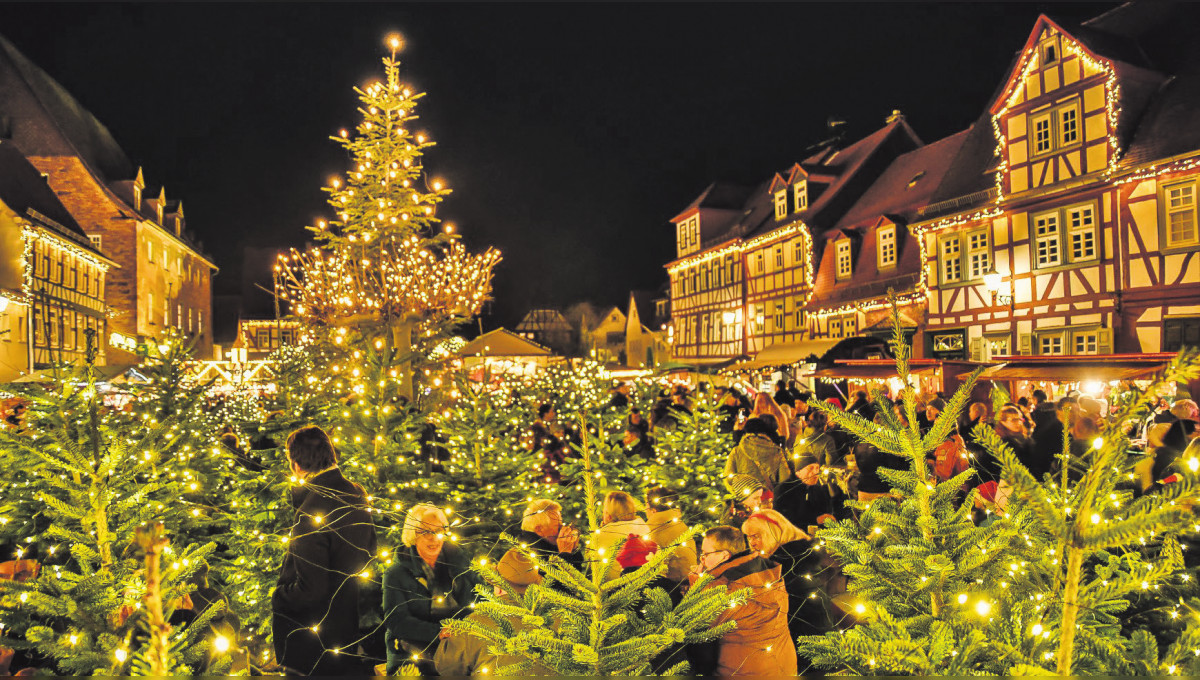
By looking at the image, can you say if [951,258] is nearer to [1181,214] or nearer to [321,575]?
[1181,214]

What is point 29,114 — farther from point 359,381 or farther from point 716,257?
point 359,381

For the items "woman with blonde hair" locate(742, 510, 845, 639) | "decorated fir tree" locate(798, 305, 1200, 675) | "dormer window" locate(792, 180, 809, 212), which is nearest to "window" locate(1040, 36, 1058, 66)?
"dormer window" locate(792, 180, 809, 212)

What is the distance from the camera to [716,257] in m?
38.0

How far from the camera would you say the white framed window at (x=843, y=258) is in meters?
27.1

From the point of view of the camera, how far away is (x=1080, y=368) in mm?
11516

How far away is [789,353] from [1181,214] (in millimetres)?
9693

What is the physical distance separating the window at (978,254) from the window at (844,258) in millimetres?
5950

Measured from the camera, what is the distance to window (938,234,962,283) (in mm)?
21672

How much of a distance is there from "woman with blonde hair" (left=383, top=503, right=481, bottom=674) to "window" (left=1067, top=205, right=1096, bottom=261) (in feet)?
61.6

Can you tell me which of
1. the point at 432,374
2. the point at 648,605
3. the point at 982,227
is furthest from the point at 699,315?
the point at 648,605

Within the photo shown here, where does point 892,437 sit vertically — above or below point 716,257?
below

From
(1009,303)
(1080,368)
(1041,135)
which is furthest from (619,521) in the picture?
(1041,135)

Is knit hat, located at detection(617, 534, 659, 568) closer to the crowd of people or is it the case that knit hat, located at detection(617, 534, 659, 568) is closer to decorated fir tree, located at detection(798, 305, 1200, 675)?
the crowd of people

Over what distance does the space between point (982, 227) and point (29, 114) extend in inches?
1582
